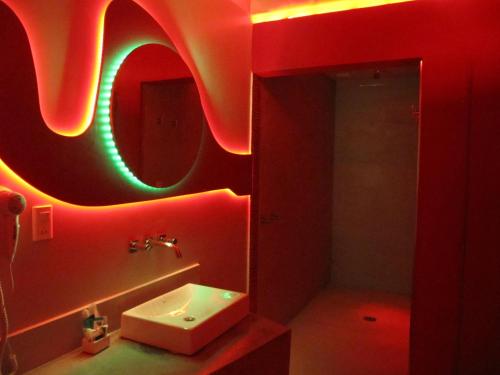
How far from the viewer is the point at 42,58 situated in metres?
1.58

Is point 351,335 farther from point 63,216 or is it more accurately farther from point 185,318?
point 63,216

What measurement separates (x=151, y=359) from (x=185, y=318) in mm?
230

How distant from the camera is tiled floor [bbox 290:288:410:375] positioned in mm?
3107

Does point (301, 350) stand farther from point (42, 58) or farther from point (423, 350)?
point (42, 58)

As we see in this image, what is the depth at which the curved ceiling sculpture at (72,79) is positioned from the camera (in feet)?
4.84

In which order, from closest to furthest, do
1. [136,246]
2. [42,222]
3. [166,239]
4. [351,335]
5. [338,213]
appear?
[42,222] → [136,246] → [166,239] → [351,335] → [338,213]

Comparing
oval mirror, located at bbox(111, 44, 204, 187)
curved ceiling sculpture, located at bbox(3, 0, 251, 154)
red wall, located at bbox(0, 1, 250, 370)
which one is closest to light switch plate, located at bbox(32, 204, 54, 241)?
red wall, located at bbox(0, 1, 250, 370)

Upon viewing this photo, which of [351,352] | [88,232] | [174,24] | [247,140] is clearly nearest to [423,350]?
[351,352]

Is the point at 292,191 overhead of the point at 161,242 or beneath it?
overhead

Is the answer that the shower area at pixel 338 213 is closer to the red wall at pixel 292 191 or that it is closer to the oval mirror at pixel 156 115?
the red wall at pixel 292 191

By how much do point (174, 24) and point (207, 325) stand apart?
1.44 m

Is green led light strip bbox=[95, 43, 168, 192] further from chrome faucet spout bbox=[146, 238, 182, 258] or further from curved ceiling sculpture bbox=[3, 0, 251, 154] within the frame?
chrome faucet spout bbox=[146, 238, 182, 258]

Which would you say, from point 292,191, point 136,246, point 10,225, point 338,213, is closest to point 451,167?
point 292,191

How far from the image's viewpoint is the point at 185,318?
6.06ft
